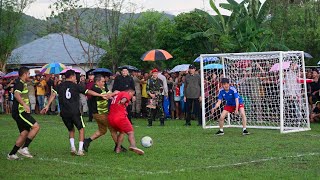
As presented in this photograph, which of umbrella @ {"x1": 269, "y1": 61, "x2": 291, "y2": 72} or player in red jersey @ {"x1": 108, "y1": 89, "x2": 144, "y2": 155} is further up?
umbrella @ {"x1": 269, "y1": 61, "x2": 291, "y2": 72}

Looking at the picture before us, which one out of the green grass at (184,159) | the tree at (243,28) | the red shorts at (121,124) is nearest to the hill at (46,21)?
the tree at (243,28)

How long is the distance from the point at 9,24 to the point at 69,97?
32.1 metres

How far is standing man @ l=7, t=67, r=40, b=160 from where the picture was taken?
13.2 meters

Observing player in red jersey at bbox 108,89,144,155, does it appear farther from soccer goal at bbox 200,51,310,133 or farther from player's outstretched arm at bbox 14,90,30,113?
soccer goal at bbox 200,51,310,133

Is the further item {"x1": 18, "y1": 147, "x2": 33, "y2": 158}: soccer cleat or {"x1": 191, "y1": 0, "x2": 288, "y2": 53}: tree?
{"x1": 191, "y1": 0, "x2": 288, "y2": 53}: tree

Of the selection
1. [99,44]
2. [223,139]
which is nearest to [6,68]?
[99,44]

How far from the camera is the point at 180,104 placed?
25.9m

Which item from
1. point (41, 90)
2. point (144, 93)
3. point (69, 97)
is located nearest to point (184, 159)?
point (69, 97)

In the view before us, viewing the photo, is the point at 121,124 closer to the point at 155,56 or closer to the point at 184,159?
the point at 184,159

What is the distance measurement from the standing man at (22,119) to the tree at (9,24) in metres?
31.1

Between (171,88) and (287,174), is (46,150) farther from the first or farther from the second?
(171,88)

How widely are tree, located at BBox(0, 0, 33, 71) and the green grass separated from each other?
2696 centimetres

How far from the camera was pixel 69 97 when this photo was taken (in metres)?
13.7

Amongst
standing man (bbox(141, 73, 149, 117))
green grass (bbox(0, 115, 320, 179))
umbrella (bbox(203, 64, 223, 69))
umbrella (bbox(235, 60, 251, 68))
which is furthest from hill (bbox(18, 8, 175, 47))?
green grass (bbox(0, 115, 320, 179))
